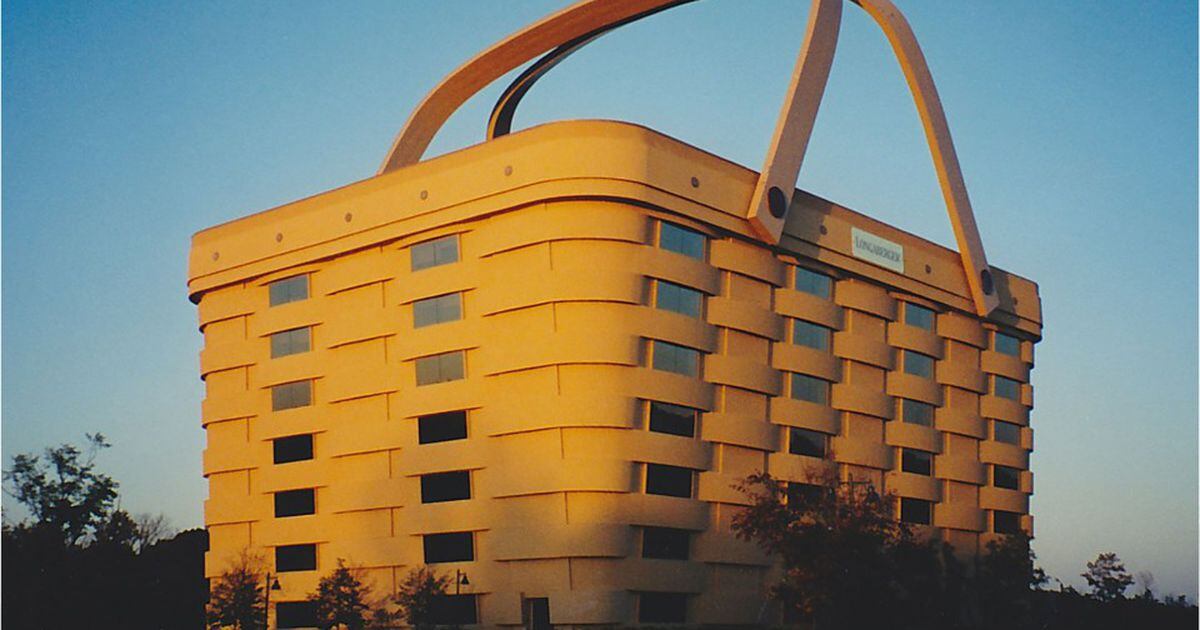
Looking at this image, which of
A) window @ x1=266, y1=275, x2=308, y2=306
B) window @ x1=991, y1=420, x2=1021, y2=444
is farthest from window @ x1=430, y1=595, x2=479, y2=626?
window @ x1=991, y1=420, x2=1021, y2=444

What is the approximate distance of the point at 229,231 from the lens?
223ft

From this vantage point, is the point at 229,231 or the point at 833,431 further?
the point at 229,231

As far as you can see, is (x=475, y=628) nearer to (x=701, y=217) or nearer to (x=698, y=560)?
(x=698, y=560)

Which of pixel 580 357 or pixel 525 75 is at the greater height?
pixel 525 75

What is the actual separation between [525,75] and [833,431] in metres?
24.7

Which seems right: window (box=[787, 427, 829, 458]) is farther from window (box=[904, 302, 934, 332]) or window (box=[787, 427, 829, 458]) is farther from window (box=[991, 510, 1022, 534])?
window (box=[991, 510, 1022, 534])

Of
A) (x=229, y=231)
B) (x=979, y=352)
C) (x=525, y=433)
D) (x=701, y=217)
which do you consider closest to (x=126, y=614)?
(x=229, y=231)

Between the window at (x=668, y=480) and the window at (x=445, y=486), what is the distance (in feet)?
25.4

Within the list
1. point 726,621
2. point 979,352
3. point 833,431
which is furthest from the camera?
point 979,352

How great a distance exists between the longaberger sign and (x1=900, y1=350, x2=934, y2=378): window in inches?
172

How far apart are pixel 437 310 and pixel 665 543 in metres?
14.0

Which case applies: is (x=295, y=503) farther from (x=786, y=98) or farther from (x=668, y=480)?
(x=786, y=98)

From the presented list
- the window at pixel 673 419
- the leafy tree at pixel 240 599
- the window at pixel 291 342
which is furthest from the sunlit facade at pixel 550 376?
the leafy tree at pixel 240 599

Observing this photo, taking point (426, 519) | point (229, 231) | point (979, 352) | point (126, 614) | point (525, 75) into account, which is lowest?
point (126, 614)
